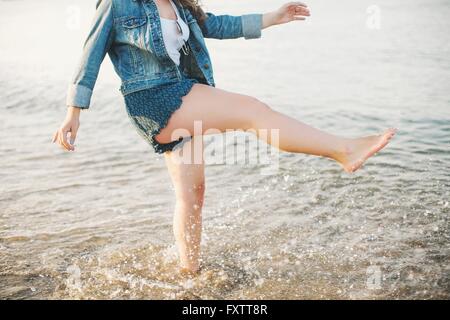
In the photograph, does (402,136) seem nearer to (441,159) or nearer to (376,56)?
(441,159)

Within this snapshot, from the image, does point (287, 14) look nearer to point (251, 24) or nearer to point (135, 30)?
point (251, 24)

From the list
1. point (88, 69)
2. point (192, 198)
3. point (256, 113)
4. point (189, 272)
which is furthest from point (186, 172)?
point (88, 69)

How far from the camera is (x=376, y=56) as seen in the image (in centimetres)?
1014

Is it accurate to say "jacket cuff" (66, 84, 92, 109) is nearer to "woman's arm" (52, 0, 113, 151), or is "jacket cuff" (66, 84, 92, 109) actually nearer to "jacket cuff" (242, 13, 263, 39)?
"woman's arm" (52, 0, 113, 151)

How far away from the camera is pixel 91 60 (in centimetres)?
276

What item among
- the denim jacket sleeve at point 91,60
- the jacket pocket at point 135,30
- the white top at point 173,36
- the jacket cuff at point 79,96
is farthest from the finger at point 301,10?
the jacket cuff at point 79,96

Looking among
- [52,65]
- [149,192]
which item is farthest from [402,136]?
[52,65]

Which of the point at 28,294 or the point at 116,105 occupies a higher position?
the point at 116,105

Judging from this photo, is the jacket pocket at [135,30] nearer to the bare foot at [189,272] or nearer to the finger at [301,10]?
the finger at [301,10]

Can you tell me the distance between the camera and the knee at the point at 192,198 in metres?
3.08

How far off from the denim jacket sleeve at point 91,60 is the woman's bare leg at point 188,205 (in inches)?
23.5

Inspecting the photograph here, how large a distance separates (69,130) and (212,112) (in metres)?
0.75
